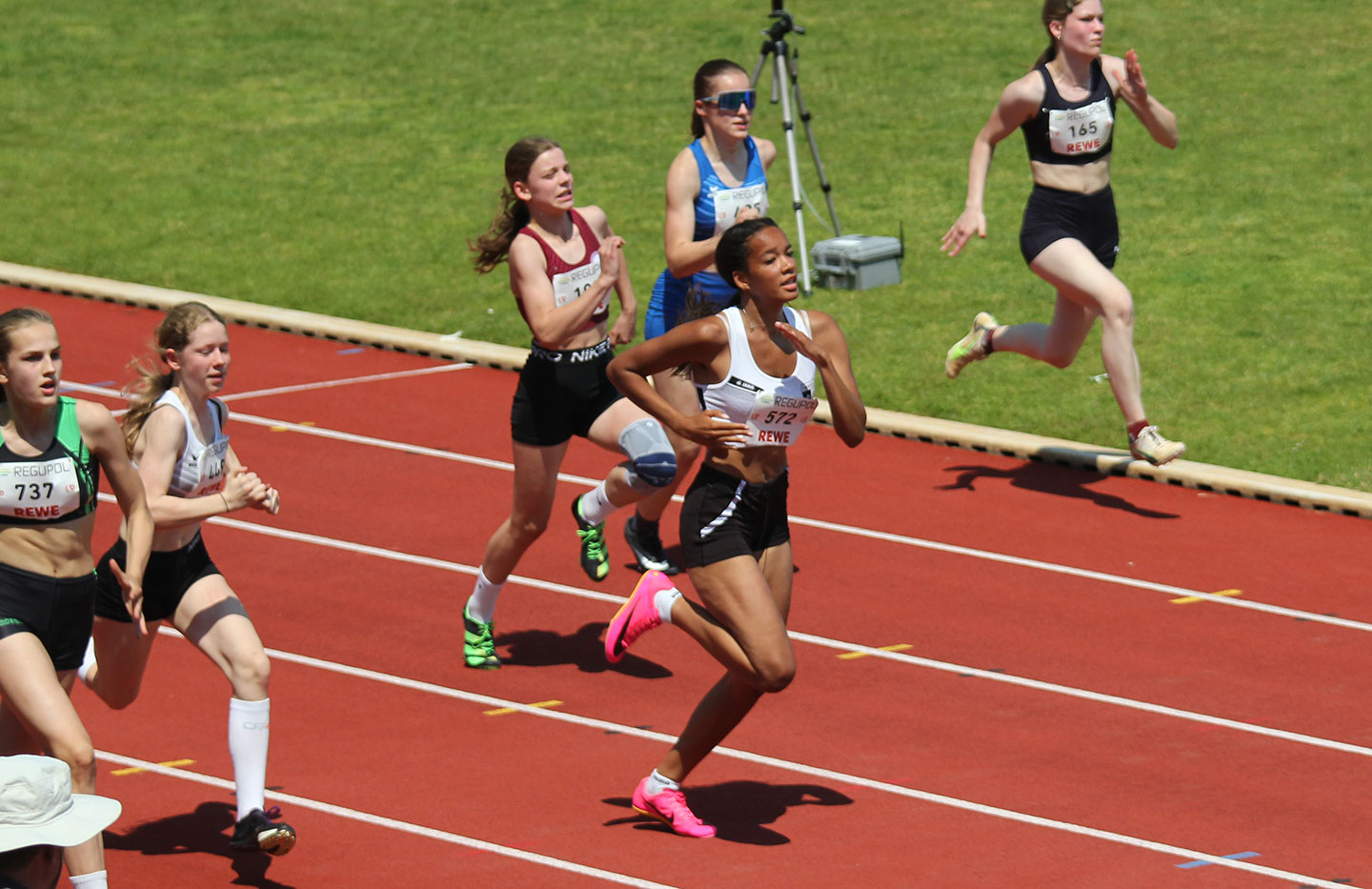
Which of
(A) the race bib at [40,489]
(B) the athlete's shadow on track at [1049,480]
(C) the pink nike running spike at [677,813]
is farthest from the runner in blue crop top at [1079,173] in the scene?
(A) the race bib at [40,489]

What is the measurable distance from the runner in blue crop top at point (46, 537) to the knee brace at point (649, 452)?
108 inches

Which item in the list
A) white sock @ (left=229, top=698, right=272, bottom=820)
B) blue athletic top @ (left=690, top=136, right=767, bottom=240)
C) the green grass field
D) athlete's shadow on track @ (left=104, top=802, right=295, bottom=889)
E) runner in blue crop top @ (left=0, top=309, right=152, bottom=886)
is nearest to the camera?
runner in blue crop top @ (left=0, top=309, right=152, bottom=886)

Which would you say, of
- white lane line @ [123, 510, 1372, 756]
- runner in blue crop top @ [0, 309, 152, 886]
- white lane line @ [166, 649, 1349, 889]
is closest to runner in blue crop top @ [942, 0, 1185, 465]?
white lane line @ [123, 510, 1372, 756]

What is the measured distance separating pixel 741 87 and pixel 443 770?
3.63 m

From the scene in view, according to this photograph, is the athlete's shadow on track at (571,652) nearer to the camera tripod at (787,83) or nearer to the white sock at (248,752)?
the white sock at (248,752)

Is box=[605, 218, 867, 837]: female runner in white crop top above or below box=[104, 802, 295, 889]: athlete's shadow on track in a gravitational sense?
above

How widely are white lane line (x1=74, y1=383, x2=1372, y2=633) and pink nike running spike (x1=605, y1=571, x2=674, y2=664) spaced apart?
11.9ft

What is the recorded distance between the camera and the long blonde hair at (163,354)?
23.8ft

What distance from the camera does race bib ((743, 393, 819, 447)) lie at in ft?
23.9

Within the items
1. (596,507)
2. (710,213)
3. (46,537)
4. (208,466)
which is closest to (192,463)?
(208,466)

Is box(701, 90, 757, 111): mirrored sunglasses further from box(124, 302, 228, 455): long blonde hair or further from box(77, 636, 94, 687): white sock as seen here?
box(77, 636, 94, 687): white sock

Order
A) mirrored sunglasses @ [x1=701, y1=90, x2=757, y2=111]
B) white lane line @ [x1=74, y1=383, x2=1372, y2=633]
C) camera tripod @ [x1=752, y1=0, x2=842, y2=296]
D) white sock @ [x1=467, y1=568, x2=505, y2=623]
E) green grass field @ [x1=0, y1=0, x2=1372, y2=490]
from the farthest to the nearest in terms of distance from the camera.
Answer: camera tripod @ [x1=752, y1=0, x2=842, y2=296], green grass field @ [x1=0, y1=0, x2=1372, y2=490], white lane line @ [x1=74, y1=383, x2=1372, y2=633], mirrored sunglasses @ [x1=701, y1=90, x2=757, y2=111], white sock @ [x1=467, y1=568, x2=505, y2=623]

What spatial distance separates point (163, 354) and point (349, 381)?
693 cm

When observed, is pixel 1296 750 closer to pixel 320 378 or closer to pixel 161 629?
pixel 161 629
